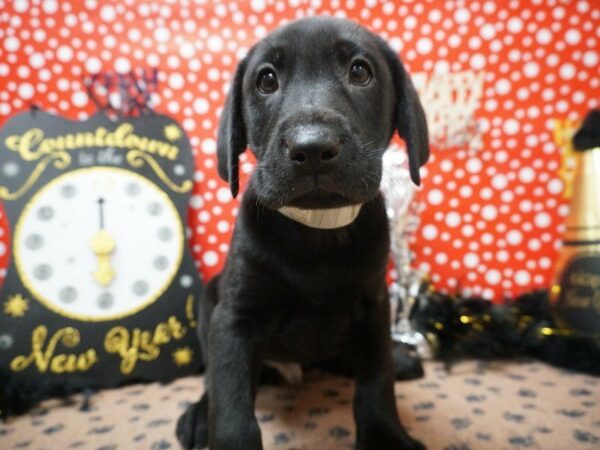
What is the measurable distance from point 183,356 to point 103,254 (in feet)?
1.63

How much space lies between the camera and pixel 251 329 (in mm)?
1077

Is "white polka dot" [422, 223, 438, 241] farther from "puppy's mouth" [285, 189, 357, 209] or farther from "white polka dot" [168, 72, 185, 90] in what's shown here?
"white polka dot" [168, 72, 185, 90]

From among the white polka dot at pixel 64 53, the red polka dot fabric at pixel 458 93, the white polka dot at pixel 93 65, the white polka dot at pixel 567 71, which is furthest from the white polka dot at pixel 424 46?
the white polka dot at pixel 64 53

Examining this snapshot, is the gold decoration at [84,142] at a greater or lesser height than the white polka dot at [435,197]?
greater

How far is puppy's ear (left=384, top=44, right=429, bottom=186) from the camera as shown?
1.12 meters

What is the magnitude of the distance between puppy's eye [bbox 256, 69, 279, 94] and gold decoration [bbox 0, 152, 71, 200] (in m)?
0.95

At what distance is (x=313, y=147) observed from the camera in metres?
0.80

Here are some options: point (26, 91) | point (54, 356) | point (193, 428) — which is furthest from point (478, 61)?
point (54, 356)

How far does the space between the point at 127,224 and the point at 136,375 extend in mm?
574

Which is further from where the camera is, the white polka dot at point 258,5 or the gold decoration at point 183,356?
the white polka dot at point 258,5

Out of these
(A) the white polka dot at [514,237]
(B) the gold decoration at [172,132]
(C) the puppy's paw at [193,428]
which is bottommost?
(C) the puppy's paw at [193,428]

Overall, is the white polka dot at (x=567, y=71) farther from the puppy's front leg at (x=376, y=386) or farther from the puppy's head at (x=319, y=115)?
the puppy's front leg at (x=376, y=386)

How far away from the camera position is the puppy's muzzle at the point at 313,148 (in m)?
0.80

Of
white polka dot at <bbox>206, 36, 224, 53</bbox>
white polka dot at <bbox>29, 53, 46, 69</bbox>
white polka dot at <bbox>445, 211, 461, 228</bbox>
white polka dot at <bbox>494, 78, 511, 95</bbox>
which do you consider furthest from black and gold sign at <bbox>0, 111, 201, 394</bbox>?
white polka dot at <bbox>494, 78, 511, 95</bbox>
